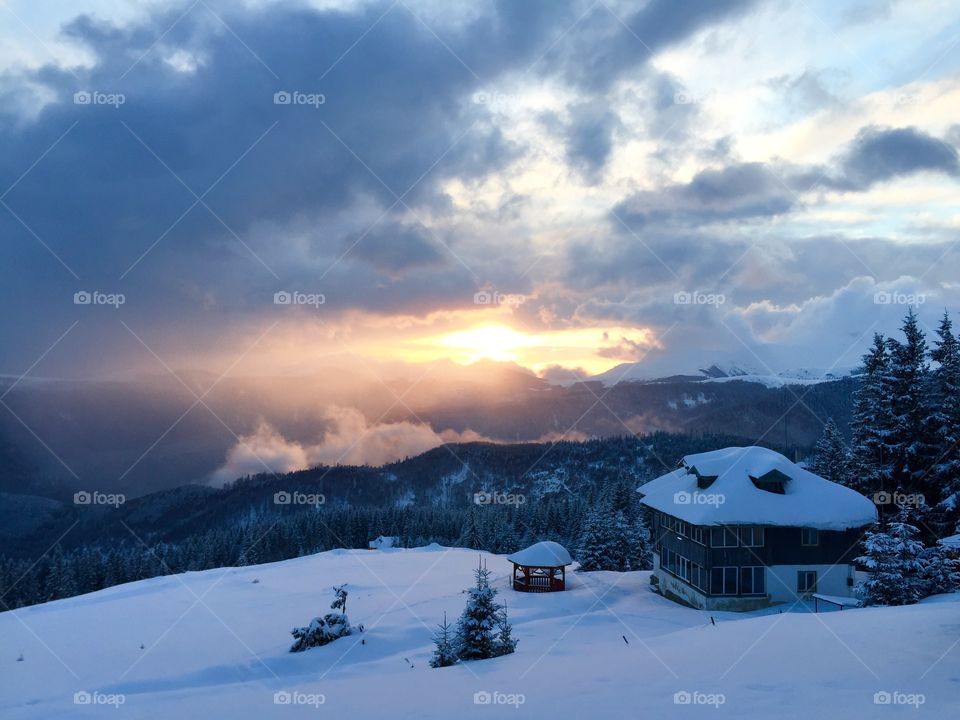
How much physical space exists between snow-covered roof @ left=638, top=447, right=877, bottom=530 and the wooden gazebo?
672 cm

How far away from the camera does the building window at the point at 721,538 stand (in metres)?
29.9

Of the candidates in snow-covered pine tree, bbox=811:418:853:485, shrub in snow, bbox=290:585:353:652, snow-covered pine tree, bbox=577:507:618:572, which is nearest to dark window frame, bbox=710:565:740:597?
snow-covered pine tree, bbox=577:507:618:572

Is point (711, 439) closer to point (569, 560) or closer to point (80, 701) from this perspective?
point (569, 560)

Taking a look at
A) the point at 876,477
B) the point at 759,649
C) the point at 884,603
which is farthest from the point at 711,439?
the point at 759,649

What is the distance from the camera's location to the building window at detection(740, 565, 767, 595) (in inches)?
1179

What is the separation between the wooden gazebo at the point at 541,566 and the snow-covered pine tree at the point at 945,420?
20360mm

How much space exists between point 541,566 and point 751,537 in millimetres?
11330

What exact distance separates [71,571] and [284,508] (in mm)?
98933

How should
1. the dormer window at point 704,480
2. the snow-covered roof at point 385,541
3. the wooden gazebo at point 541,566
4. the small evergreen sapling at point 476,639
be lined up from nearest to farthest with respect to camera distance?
the small evergreen sapling at point 476,639
the dormer window at point 704,480
the wooden gazebo at point 541,566
the snow-covered roof at point 385,541

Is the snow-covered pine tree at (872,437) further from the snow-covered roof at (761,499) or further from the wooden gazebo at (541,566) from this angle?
the wooden gazebo at (541,566)


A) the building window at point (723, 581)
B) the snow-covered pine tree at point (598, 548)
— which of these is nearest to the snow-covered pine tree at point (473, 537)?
the snow-covered pine tree at point (598, 548)

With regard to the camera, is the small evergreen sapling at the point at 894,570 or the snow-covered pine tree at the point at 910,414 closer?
the small evergreen sapling at the point at 894,570

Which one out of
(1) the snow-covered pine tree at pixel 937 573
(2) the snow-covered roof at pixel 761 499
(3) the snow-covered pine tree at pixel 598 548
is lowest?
(3) the snow-covered pine tree at pixel 598 548

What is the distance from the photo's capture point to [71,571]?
3546 inches
